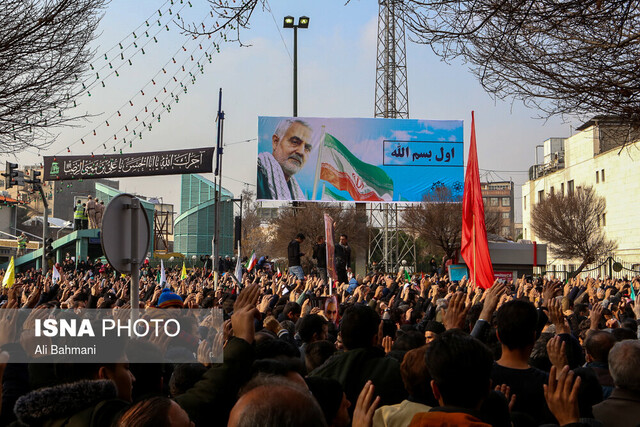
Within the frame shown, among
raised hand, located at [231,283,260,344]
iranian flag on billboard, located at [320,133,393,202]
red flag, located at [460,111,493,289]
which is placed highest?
iranian flag on billboard, located at [320,133,393,202]

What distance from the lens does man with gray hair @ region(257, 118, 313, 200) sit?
1206 inches

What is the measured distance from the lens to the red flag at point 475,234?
10.3 metres

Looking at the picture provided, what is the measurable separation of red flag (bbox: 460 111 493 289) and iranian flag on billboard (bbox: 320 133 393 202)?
758 inches

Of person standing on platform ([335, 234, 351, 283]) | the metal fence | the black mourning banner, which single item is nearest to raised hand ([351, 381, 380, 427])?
person standing on platform ([335, 234, 351, 283])

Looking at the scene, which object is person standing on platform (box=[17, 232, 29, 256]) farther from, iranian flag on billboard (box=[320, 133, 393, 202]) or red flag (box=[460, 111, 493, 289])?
red flag (box=[460, 111, 493, 289])

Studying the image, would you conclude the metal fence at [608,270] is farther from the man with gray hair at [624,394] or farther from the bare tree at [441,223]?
the man with gray hair at [624,394]

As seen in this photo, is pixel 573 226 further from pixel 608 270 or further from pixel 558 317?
pixel 558 317

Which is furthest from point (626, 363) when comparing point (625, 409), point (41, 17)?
point (41, 17)

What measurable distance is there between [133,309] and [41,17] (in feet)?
17.7

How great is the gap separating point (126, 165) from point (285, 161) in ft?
25.9

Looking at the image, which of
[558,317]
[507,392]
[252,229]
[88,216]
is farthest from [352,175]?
[252,229]

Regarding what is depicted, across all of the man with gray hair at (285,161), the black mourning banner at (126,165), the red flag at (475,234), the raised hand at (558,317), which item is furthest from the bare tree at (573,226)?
the raised hand at (558,317)

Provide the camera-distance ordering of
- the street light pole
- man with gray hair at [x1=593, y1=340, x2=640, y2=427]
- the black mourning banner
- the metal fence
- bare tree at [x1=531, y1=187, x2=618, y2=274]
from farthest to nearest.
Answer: bare tree at [x1=531, y1=187, x2=618, y2=274], the street light pole, the black mourning banner, the metal fence, man with gray hair at [x1=593, y1=340, x2=640, y2=427]

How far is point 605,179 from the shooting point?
4984 cm
